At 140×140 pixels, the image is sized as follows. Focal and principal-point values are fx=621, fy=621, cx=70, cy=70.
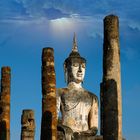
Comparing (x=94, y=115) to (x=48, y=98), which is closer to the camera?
(x=48, y=98)

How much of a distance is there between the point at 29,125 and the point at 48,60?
14.2 feet

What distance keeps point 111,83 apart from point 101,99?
4639 mm

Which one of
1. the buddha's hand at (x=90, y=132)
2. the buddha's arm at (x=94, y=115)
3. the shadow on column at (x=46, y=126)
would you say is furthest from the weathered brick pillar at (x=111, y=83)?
the buddha's arm at (x=94, y=115)

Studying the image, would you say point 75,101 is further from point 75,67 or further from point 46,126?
point 46,126

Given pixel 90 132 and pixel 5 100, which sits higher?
pixel 5 100

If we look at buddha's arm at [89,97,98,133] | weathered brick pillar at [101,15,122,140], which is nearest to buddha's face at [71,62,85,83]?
buddha's arm at [89,97,98,133]

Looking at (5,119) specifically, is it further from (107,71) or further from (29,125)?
(107,71)

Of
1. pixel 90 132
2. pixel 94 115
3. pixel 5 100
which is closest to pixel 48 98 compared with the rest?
pixel 90 132

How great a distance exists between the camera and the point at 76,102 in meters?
21.2

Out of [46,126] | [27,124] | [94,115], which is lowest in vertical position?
[46,126]

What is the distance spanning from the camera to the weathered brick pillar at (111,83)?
1625cm

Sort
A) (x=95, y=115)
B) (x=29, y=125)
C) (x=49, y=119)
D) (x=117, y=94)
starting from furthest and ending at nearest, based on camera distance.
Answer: (x=29, y=125), (x=95, y=115), (x=49, y=119), (x=117, y=94)

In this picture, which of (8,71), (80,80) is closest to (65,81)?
(80,80)

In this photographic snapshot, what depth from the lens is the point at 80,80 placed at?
70.8 feet
